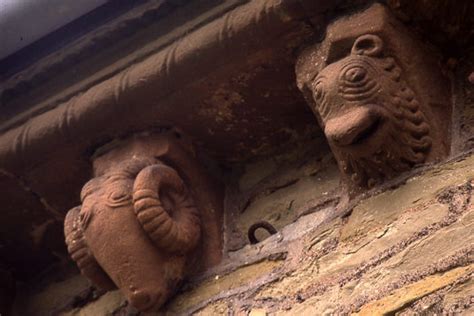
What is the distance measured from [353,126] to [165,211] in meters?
0.52

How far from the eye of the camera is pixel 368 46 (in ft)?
6.93

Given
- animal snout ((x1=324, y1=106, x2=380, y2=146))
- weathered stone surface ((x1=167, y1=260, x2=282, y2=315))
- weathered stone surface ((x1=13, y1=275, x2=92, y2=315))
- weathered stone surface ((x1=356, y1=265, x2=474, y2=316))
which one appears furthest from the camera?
weathered stone surface ((x1=13, y1=275, x2=92, y2=315))

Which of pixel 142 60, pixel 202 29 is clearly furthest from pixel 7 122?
pixel 202 29

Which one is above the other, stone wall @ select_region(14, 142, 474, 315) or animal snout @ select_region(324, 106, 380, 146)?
animal snout @ select_region(324, 106, 380, 146)

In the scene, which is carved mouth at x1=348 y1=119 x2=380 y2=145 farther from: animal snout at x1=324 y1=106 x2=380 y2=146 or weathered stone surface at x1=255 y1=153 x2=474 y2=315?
weathered stone surface at x1=255 y1=153 x2=474 y2=315

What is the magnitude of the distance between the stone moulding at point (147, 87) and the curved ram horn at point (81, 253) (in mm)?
237

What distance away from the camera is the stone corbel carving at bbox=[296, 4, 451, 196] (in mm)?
2020

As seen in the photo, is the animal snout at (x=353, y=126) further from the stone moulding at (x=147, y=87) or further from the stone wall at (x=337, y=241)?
the stone moulding at (x=147, y=87)

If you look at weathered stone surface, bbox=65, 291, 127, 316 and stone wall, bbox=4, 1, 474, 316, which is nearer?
stone wall, bbox=4, 1, 474, 316

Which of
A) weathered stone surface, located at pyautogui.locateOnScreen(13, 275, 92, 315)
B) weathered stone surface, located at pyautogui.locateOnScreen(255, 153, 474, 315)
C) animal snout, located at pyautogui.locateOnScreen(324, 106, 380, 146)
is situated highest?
animal snout, located at pyautogui.locateOnScreen(324, 106, 380, 146)

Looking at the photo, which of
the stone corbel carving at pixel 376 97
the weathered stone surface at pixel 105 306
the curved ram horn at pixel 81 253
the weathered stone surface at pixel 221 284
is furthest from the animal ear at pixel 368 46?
the weathered stone surface at pixel 105 306

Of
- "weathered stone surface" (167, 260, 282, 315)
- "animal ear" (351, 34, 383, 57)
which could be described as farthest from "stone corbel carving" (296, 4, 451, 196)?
"weathered stone surface" (167, 260, 282, 315)

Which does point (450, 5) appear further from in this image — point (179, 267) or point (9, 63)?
point (9, 63)

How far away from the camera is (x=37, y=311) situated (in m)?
2.75
